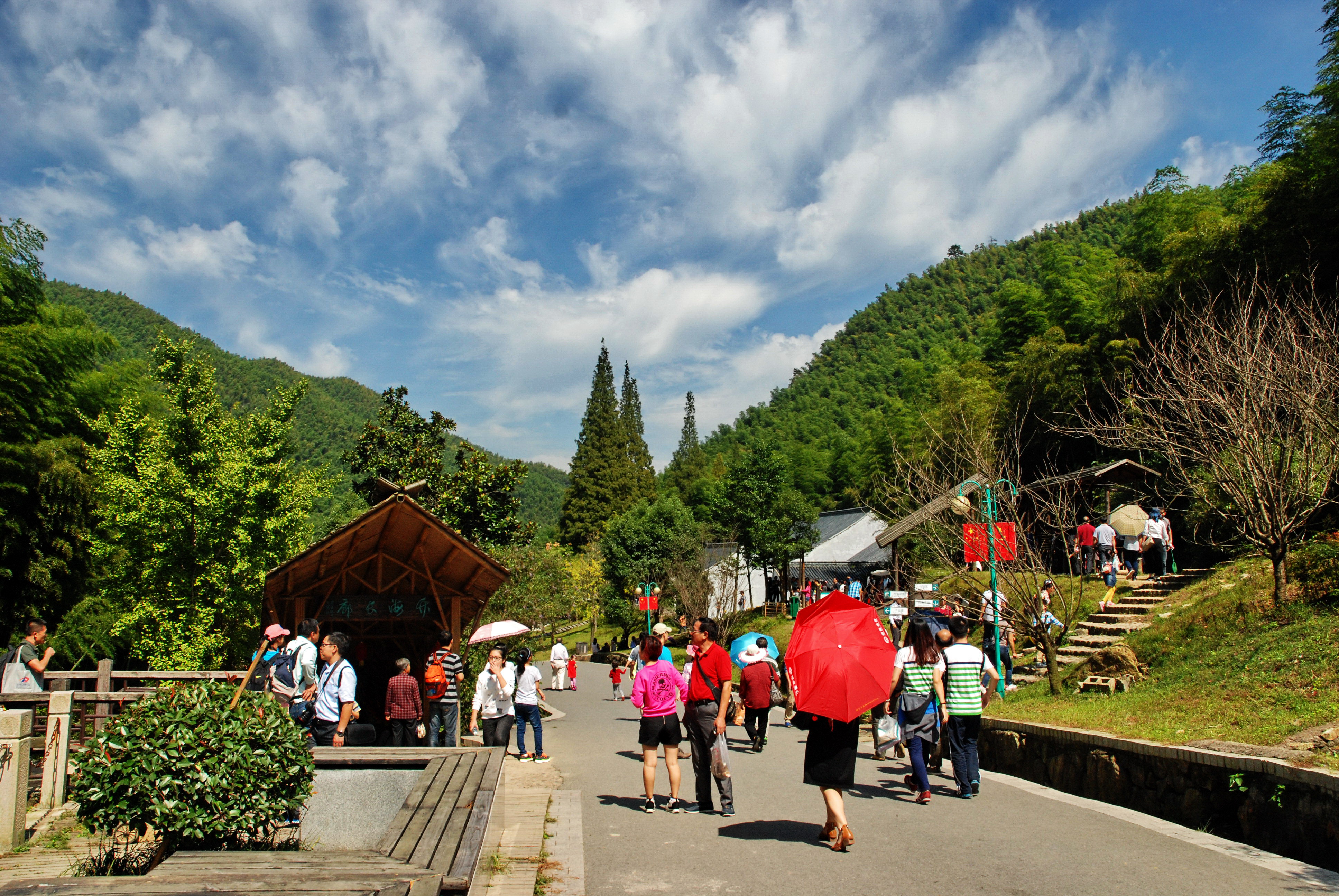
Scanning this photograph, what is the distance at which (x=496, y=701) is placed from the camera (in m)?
10.1

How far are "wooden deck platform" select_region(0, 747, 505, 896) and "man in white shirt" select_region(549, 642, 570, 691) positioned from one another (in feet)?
55.2

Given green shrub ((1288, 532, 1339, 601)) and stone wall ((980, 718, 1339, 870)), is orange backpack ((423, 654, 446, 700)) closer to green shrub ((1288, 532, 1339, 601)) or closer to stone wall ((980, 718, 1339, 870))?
stone wall ((980, 718, 1339, 870))

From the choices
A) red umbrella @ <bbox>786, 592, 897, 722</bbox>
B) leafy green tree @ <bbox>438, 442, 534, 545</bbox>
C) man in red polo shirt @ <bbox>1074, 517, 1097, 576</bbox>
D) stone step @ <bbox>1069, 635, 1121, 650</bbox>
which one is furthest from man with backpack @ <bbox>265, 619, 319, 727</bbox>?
leafy green tree @ <bbox>438, 442, 534, 545</bbox>

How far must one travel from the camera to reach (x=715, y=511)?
147 ft

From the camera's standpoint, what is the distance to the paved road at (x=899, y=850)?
5.05m

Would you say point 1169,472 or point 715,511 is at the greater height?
point 715,511

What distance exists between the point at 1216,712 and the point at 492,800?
25.4 ft

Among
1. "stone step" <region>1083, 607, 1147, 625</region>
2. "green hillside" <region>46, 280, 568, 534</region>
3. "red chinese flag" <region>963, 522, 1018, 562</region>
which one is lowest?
"stone step" <region>1083, 607, 1147, 625</region>

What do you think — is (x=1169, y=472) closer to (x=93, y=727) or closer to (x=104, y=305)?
(x=93, y=727)

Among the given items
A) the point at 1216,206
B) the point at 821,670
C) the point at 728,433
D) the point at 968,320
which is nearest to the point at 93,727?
the point at 821,670

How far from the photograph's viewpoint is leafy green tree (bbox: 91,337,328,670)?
14.7 metres

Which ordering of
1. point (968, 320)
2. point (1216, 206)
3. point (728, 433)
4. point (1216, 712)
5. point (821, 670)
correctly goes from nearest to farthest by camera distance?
point (821, 670) → point (1216, 712) → point (1216, 206) → point (968, 320) → point (728, 433)

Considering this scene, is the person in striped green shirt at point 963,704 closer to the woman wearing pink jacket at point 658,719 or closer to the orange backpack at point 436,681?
the woman wearing pink jacket at point 658,719

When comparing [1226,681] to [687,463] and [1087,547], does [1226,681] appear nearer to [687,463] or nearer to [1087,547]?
[1087,547]
